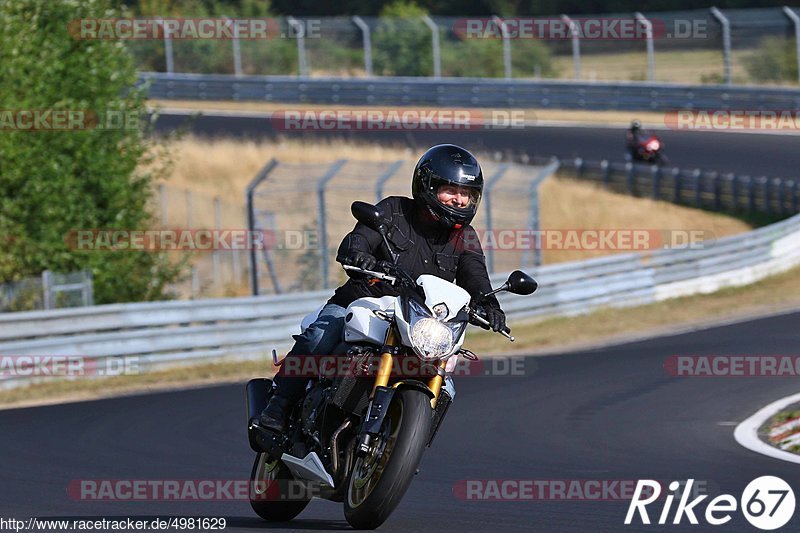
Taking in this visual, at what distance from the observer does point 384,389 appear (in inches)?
264

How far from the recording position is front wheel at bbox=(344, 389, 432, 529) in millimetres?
6516

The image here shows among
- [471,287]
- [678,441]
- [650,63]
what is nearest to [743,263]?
[678,441]

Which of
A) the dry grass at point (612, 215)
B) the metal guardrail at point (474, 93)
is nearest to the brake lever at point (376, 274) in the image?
the dry grass at point (612, 215)

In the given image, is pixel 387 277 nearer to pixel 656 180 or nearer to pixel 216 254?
pixel 216 254

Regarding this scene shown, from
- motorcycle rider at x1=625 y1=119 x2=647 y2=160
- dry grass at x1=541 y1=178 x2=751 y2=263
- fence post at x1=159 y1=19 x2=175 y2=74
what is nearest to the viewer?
dry grass at x1=541 y1=178 x2=751 y2=263

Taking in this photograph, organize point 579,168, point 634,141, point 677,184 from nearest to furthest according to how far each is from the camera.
A: 1. point 677,184
2. point 579,168
3. point 634,141

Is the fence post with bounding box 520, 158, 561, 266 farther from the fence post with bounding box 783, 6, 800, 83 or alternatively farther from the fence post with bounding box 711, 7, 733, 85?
the fence post with bounding box 783, 6, 800, 83

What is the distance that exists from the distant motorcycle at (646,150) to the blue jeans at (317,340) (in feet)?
91.1

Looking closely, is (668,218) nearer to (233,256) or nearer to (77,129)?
(233,256)

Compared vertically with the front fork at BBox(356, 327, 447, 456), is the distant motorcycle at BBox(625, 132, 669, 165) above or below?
below

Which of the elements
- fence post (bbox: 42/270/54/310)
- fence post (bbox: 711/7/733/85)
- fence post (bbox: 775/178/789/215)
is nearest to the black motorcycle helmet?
fence post (bbox: 42/270/54/310)

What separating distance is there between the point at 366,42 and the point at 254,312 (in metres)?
26.4

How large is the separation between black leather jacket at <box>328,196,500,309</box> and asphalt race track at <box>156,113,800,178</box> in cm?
2683

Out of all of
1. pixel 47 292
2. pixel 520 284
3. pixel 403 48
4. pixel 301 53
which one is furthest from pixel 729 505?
pixel 301 53
